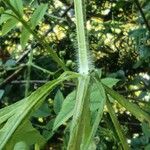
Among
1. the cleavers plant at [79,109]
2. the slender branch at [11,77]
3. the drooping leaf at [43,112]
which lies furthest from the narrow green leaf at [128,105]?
the slender branch at [11,77]

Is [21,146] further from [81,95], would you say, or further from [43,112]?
[43,112]

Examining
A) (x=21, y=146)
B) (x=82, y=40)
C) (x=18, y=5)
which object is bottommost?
(x=21, y=146)

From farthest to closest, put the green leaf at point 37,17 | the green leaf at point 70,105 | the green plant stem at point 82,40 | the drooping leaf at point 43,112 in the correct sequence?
the drooping leaf at point 43,112
the green leaf at point 37,17
the green leaf at point 70,105
the green plant stem at point 82,40

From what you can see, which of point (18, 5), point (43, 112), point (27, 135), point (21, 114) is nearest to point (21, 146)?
point (27, 135)

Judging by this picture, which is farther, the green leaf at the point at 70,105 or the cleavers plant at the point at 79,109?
the green leaf at the point at 70,105

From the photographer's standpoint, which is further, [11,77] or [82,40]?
[11,77]

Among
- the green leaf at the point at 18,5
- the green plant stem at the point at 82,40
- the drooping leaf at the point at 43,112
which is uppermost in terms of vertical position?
the green leaf at the point at 18,5

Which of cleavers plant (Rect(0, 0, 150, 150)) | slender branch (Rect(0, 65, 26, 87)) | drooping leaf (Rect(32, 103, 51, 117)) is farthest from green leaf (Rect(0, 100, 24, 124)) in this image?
slender branch (Rect(0, 65, 26, 87))

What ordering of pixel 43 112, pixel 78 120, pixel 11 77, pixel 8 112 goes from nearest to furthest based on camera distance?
1. pixel 78 120
2. pixel 8 112
3. pixel 43 112
4. pixel 11 77

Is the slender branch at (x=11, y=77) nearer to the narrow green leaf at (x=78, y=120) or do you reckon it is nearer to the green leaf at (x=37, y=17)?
the green leaf at (x=37, y=17)

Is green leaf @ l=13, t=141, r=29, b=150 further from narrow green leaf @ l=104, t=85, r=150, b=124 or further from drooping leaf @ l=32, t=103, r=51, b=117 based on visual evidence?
drooping leaf @ l=32, t=103, r=51, b=117

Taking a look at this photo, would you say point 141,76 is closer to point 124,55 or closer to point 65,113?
point 124,55
